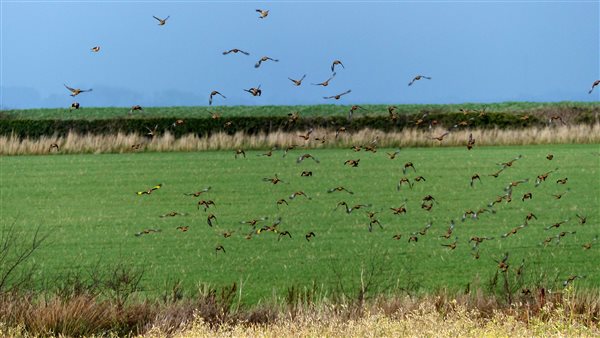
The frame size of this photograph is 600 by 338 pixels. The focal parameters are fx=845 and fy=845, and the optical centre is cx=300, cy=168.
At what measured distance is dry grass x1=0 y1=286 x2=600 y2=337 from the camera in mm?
5402

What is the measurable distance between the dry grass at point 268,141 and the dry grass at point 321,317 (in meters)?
15.9

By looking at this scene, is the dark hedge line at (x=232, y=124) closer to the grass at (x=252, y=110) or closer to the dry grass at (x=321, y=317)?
the grass at (x=252, y=110)

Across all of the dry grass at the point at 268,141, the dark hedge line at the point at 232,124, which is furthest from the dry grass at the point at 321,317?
the dark hedge line at the point at 232,124

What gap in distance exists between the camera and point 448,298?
21.5 feet

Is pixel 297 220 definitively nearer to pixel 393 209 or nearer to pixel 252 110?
pixel 393 209

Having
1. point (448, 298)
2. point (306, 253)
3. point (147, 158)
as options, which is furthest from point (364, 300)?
point (147, 158)

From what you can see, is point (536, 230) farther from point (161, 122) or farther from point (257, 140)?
point (161, 122)

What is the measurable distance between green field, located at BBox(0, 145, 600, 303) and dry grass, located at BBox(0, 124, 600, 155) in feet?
12.7

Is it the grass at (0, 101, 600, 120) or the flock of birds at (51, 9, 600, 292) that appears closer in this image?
the flock of birds at (51, 9, 600, 292)

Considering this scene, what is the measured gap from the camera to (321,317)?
590 centimetres

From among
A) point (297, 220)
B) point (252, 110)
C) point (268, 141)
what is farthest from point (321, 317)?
point (252, 110)

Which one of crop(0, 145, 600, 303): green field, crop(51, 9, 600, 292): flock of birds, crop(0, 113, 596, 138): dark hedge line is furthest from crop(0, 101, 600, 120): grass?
crop(51, 9, 600, 292): flock of birds

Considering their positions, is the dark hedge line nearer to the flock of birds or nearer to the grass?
the grass

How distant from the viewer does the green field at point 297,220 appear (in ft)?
27.4
